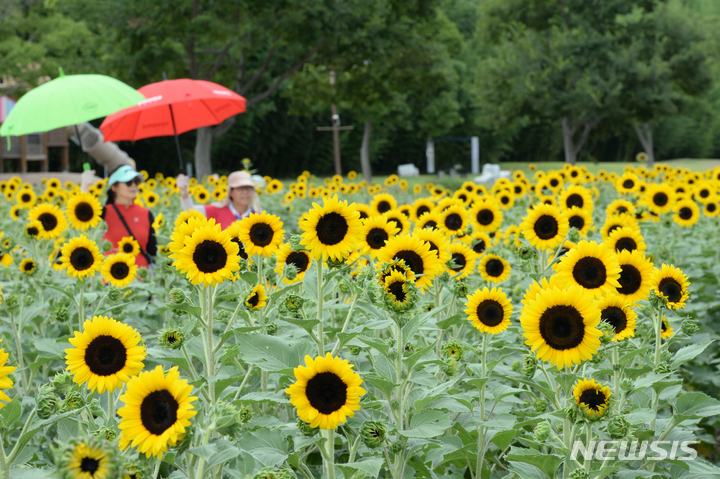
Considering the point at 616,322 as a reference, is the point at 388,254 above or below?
above

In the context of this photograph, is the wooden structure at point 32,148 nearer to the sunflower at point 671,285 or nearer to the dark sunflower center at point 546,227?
the dark sunflower center at point 546,227

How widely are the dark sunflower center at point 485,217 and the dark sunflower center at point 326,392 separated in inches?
130

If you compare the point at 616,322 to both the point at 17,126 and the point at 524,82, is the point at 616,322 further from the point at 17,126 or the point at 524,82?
the point at 524,82

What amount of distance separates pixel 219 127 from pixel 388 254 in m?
23.1

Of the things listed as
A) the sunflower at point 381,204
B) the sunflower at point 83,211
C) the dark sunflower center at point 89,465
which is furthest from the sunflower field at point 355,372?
the sunflower at point 83,211

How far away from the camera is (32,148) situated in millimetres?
25438

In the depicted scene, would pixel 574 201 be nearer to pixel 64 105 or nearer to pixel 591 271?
pixel 591 271

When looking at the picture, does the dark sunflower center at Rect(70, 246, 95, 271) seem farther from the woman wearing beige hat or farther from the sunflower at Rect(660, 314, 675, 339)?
the sunflower at Rect(660, 314, 675, 339)

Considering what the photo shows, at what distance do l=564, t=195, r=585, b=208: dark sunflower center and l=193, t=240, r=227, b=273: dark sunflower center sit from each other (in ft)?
11.5

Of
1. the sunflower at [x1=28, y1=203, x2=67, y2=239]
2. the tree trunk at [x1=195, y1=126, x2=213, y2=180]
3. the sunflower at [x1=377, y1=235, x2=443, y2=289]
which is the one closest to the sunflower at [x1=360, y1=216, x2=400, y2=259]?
the sunflower at [x1=377, y1=235, x2=443, y2=289]

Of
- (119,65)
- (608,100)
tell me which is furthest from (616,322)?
(608,100)

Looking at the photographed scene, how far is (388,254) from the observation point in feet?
8.45

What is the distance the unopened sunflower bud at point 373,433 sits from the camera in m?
1.91

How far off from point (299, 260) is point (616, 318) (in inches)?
53.0
